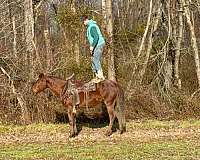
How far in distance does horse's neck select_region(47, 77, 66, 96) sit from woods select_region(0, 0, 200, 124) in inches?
107

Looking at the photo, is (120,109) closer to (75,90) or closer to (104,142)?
(75,90)

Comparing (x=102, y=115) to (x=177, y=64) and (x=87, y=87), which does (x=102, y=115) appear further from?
(x=177, y=64)

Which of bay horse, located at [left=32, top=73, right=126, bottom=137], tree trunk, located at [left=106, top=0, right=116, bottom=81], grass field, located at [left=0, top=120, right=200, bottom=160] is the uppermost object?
tree trunk, located at [left=106, top=0, right=116, bottom=81]

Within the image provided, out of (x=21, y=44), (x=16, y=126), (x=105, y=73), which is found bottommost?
(x=16, y=126)

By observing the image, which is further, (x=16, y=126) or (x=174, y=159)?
(x=16, y=126)

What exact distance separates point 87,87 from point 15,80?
4.14 metres

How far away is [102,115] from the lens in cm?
1958

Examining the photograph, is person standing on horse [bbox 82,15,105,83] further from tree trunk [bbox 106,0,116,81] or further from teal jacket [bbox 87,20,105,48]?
tree trunk [bbox 106,0,116,81]

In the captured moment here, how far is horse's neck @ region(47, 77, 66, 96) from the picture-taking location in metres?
16.9

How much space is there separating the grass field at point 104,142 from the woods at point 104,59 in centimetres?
→ 130

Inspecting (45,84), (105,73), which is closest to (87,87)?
(45,84)

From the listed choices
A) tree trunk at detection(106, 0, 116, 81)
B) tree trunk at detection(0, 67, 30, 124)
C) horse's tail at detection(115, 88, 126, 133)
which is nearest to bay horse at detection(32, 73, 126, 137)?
horse's tail at detection(115, 88, 126, 133)

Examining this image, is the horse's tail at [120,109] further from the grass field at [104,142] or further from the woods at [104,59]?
the woods at [104,59]

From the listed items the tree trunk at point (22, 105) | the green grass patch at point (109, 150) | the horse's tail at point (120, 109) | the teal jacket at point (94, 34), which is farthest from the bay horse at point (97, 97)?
the tree trunk at point (22, 105)
